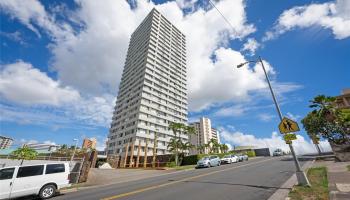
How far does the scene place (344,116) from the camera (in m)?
27.6

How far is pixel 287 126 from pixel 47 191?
13.7 m

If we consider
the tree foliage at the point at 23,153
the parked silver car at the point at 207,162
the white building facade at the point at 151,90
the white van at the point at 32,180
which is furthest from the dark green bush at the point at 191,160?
the white van at the point at 32,180

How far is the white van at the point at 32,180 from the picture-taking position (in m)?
10.5

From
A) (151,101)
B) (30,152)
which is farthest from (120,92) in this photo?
(30,152)

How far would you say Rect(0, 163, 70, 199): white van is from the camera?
1046cm

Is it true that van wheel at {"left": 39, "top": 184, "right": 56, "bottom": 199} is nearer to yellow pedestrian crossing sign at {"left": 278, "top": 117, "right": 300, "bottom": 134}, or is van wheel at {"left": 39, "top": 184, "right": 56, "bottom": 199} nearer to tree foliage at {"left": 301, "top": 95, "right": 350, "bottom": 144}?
yellow pedestrian crossing sign at {"left": 278, "top": 117, "right": 300, "bottom": 134}

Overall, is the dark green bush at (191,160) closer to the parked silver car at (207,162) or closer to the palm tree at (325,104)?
the parked silver car at (207,162)

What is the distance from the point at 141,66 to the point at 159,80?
31.2 ft

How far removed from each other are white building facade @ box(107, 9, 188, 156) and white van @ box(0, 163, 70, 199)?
4608 cm

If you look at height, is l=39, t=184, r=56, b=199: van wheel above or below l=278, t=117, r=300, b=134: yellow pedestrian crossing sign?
below

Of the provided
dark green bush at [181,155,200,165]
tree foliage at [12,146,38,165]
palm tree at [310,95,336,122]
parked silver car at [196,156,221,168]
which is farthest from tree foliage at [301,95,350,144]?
tree foliage at [12,146,38,165]

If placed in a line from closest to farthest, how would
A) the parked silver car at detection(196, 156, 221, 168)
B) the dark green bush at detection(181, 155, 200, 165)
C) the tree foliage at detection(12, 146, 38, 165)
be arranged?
the tree foliage at detection(12, 146, 38, 165) → the parked silver car at detection(196, 156, 221, 168) → the dark green bush at detection(181, 155, 200, 165)

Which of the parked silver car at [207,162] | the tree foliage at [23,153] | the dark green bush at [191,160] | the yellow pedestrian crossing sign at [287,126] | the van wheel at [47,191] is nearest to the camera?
the yellow pedestrian crossing sign at [287,126]

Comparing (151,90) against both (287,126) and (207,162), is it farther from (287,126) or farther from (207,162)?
(287,126)
